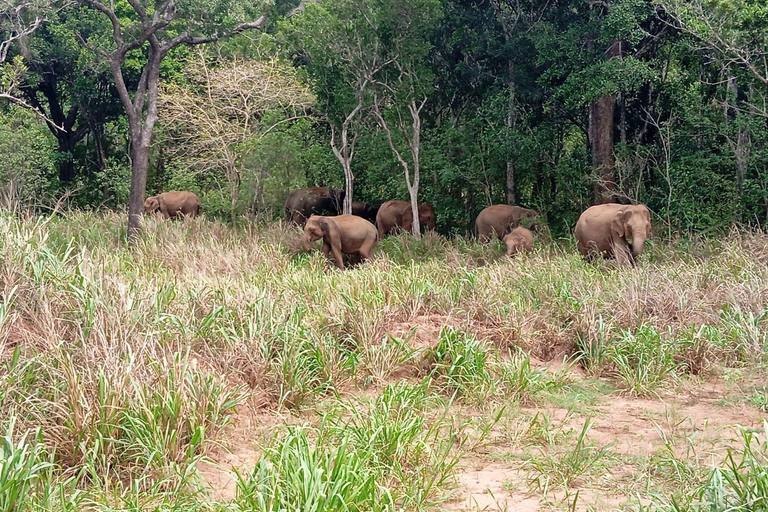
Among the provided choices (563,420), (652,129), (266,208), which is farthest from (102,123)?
(563,420)

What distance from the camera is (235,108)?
18453mm

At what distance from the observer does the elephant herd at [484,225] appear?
11562mm

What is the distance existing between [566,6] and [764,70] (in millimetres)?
4424

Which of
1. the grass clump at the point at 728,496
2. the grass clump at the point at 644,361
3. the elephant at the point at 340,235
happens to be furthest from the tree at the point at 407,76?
the grass clump at the point at 728,496

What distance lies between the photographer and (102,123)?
25844 millimetres

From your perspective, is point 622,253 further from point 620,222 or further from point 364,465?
point 364,465

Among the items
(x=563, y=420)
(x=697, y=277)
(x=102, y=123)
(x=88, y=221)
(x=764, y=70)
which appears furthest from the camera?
(x=102, y=123)

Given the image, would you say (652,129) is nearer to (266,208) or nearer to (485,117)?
(485,117)

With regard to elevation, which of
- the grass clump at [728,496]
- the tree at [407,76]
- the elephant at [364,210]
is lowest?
the elephant at [364,210]

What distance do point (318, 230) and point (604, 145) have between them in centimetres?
576

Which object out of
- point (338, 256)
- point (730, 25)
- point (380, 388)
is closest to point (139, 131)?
point (338, 256)

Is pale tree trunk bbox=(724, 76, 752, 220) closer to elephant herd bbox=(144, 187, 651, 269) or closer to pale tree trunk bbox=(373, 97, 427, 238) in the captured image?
elephant herd bbox=(144, 187, 651, 269)

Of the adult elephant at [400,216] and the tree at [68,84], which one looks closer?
the adult elephant at [400,216]

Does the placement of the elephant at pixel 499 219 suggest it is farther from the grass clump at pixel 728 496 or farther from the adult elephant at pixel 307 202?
the grass clump at pixel 728 496
